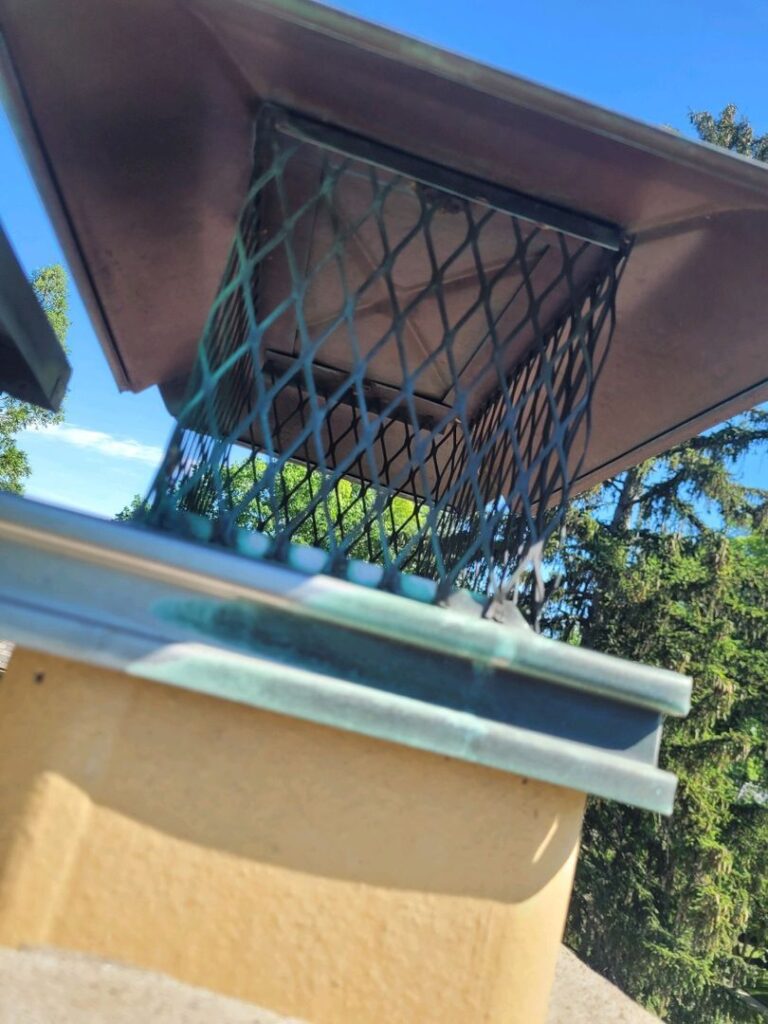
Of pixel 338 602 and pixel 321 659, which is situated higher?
pixel 338 602

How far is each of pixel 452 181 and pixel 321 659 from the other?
1244 mm

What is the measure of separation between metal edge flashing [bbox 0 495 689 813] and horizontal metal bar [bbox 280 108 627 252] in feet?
3.51

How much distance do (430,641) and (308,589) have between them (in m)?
0.26

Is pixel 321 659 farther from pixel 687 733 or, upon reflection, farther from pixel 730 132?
pixel 730 132

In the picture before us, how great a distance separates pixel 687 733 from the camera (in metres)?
14.9

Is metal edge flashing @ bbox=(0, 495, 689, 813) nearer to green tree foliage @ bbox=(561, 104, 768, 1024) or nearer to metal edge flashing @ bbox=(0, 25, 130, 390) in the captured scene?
metal edge flashing @ bbox=(0, 25, 130, 390)

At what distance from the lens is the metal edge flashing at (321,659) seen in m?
1.47

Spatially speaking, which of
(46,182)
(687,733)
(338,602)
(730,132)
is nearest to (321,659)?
(338,602)

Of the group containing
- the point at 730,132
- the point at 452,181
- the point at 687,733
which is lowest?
the point at 687,733

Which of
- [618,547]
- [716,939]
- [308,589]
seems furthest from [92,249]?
[716,939]

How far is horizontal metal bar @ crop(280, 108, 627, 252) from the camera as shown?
1.91m

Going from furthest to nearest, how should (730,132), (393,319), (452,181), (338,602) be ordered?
(730,132)
(393,319)
(452,181)
(338,602)

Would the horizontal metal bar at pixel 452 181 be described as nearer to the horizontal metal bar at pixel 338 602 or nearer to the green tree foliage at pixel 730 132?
the horizontal metal bar at pixel 338 602

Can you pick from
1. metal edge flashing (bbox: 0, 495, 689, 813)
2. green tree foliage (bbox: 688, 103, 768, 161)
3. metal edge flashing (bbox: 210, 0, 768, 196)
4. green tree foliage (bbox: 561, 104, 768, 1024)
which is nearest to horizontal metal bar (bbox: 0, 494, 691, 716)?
metal edge flashing (bbox: 0, 495, 689, 813)
